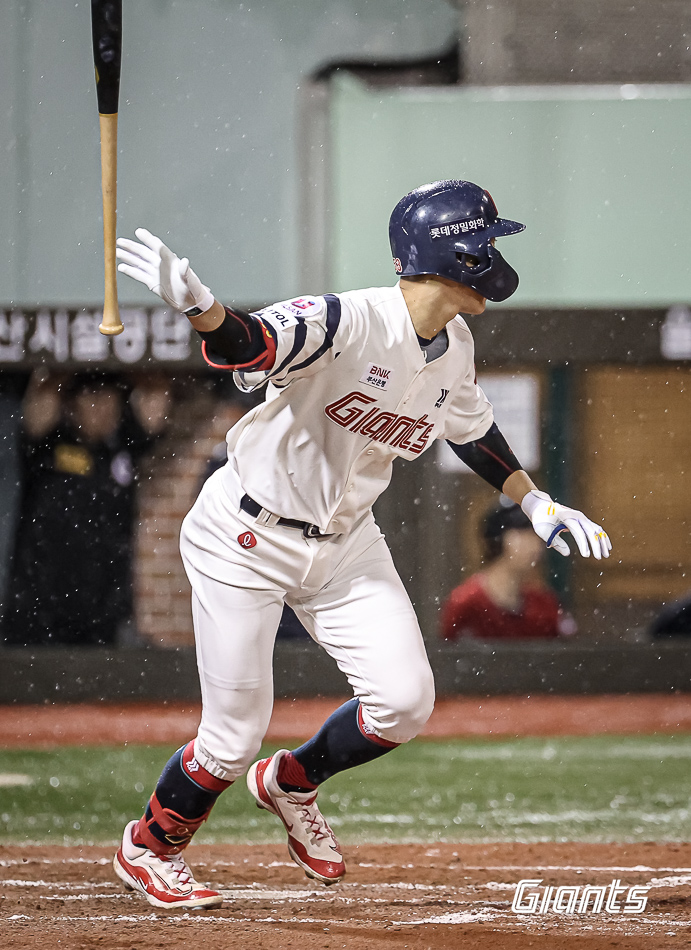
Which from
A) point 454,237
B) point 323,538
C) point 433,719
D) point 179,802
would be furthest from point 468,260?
point 433,719

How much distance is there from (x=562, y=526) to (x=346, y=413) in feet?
2.12

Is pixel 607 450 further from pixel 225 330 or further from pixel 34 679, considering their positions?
pixel 225 330

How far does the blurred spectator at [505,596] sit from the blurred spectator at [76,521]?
6.88ft

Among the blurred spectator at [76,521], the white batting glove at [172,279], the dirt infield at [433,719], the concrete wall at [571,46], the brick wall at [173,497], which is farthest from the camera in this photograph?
the concrete wall at [571,46]

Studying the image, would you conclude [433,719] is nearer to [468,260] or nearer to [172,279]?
[468,260]

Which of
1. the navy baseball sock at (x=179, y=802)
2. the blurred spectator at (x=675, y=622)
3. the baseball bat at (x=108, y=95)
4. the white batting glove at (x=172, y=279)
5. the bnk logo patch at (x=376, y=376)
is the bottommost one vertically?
the blurred spectator at (x=675, y=622)

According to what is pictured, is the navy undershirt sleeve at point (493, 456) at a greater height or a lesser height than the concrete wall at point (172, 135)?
lesser

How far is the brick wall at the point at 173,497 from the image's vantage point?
24.0ft

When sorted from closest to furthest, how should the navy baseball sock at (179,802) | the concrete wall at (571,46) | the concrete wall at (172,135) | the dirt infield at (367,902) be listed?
1. the dirt infield at (367,902)
2. the navy baseball sock at (179,802)
3. the concrete wall at (172,135)
4. the concrete wall at (571,46)

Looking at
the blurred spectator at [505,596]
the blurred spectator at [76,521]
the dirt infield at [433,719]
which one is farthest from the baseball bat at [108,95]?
the blurred spectator at [76,521]

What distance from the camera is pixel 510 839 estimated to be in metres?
3.88

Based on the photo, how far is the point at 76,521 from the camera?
6.71 meters

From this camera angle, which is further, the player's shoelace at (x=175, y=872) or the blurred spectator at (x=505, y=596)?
the blurred spectator at (x=505, y=596)

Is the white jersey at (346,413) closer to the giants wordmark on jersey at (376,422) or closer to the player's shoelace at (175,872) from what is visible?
the giants wordmark on jersey at (376,422)
